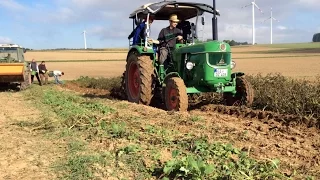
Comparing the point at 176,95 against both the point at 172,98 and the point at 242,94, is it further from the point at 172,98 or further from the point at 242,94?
the point at 242,94

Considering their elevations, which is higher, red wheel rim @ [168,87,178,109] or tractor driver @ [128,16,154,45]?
tractor driver @ [128,16,154,45]

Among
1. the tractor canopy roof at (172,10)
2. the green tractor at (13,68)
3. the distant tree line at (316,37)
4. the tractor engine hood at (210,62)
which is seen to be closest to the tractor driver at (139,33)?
the tractor canopy roof at (172,10)

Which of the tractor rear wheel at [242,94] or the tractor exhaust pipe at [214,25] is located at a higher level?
the tractor exhaust pipe at [214,25]

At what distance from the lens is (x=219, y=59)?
855 centimetres

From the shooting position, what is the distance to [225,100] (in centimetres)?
957

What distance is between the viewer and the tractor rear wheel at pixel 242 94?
28.9 ft

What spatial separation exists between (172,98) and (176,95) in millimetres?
284

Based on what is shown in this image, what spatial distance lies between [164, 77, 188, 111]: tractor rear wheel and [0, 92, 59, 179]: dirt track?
273 cm

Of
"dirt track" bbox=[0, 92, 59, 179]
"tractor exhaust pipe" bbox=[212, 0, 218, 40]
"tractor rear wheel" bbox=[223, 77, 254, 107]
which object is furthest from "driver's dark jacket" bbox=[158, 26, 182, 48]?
"dirt track" bbox=[0, 92, 59, 179]

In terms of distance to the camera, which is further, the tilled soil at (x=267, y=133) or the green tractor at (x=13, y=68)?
the green tractor at (x=13, y=68)

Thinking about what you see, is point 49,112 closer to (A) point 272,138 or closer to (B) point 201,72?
(B) point 201,72

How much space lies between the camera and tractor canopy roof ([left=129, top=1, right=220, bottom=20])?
9.20m

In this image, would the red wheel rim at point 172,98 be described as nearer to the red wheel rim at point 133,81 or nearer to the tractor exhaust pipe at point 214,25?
the tractor exhaust pipe at point 214,25

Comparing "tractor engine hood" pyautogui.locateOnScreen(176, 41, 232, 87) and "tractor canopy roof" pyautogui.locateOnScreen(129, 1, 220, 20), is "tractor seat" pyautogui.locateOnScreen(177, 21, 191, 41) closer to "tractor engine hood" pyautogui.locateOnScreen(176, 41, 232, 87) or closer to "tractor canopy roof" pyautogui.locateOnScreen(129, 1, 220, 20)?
"tractor canopy roof" pyautogui.locateOnScreen(129, 1, 220, 20)
